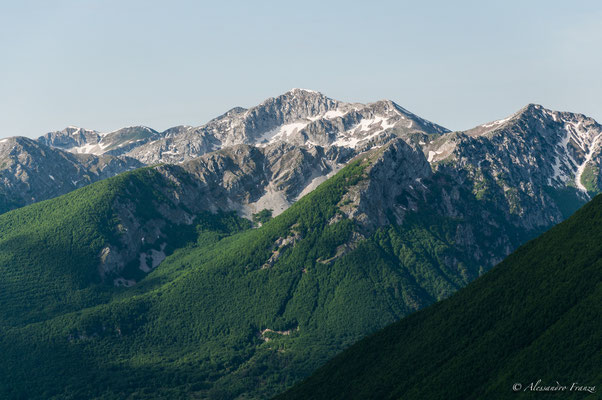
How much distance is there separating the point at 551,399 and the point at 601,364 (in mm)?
18810

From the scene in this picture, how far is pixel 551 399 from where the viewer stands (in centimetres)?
19775

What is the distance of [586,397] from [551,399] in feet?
39.4

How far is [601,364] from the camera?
200 m

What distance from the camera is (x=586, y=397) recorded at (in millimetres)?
188125

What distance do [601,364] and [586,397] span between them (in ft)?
53.7
